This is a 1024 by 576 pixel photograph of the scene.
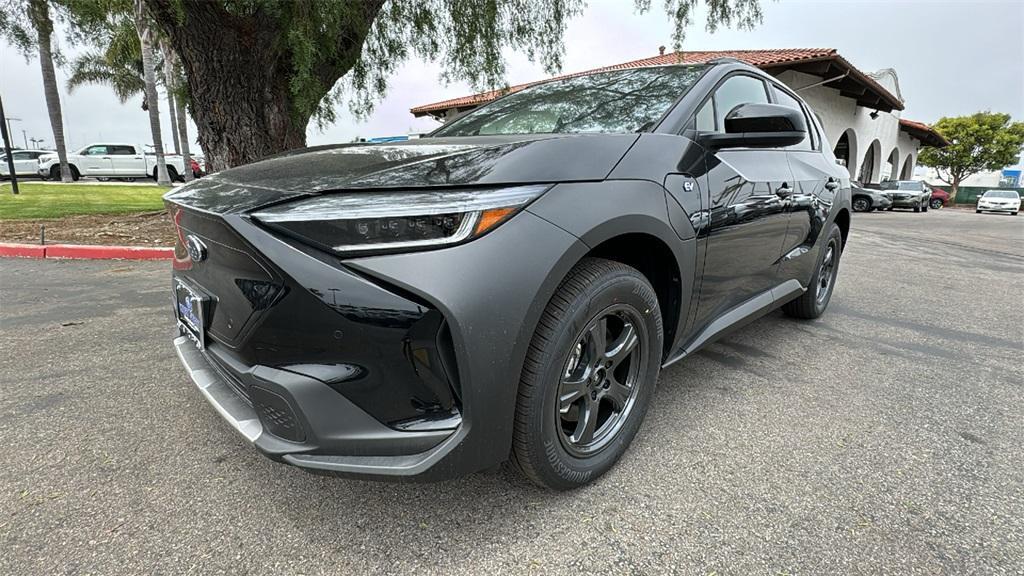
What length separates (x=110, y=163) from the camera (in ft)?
74.2

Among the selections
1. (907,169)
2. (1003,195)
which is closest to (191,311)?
(1003,195)

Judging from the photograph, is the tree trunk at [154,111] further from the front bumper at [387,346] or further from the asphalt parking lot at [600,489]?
the front bumper at [387,346]

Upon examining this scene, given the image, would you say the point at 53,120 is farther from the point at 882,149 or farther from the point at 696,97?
the point at 882,149

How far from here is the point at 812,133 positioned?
358 cm

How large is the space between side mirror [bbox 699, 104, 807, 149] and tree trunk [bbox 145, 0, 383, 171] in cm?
503

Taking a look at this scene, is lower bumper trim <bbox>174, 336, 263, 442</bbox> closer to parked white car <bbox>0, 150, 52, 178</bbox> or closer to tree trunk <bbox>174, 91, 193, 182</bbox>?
tree trunk <bbox>174, 91, 193, 182</bbox>

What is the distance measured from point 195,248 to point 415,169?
0.80m

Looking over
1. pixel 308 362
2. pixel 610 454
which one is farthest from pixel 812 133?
pixel 308 362

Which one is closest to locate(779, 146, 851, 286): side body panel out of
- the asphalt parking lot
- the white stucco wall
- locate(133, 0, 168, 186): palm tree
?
the asphalt parking lot

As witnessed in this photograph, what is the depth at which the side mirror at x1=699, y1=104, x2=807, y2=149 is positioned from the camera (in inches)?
84.9

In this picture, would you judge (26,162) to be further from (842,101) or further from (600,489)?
(842,101)

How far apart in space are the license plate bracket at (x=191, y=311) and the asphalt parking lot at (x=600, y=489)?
49cm

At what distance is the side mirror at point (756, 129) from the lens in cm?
216

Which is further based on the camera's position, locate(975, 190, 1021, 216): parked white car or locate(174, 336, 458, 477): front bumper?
locate(975, 190, 1021, 216): parked white car
